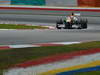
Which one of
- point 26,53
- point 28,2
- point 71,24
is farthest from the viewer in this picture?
point 28,2

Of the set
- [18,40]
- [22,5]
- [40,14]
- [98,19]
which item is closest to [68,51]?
[18,40]

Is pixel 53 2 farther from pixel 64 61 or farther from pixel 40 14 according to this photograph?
pixel 64 61

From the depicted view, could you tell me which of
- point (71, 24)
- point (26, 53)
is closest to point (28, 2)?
point (71, 24)

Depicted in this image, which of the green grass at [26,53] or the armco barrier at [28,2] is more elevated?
the green grass at [26,53]

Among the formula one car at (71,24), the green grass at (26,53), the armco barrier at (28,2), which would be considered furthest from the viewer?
the armco barrier at (28,2)

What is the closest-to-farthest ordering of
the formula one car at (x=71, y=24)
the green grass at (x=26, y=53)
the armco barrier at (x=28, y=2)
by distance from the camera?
1. the green grass at (x=26, y=53)
2. the formula one car at (x=71, y=24)
3. the armco barrier at (x=28, y=2)

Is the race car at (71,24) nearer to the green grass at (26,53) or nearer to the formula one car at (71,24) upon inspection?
the formula one car at (71,24)

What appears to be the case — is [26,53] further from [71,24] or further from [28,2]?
[28,2]

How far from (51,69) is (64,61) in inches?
32.0

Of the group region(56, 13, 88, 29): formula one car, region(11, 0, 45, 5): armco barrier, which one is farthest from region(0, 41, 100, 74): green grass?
region(11, 0, 45, 5): armco barrier

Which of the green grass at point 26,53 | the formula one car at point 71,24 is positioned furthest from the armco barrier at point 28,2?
the green grass at point 26,53

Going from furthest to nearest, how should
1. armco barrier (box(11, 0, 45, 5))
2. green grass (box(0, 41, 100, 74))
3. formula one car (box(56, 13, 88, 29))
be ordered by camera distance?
armco barrier (box(11, 0, 45, 5)), formula one car (box(56, 13, 88, 29)), green grass (box(0, 41, 100, 74))

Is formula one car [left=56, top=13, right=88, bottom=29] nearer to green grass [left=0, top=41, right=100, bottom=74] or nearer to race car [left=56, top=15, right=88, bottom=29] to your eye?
race car [left=56, top=15, right=88, bottom=29]

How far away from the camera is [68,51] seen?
9.26 meters
